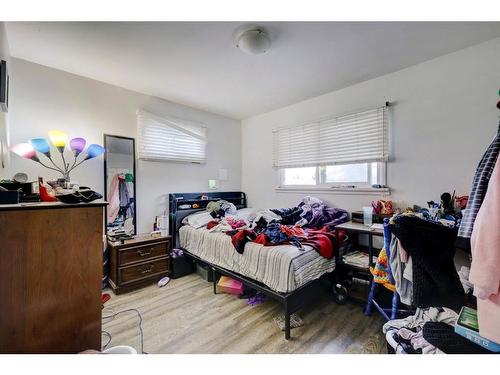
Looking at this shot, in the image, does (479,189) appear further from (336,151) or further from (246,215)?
(246,215)

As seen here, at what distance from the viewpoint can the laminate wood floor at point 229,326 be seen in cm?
162

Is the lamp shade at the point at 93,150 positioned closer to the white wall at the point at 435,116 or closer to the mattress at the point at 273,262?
the mattress at the point at 273,262

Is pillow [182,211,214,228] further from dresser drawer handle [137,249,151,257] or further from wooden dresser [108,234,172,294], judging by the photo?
dresser drawer handle [137,249,151,257]

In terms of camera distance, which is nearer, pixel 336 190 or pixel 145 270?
pixel 145 270

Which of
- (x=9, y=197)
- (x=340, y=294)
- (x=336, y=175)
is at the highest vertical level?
(x=336, y=175)

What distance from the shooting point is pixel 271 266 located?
1.88 meters

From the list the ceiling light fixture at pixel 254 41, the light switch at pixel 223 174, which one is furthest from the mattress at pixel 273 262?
the ceiling light fixture at pixel 254 41

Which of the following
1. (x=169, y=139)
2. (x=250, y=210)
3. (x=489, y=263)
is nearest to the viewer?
(x=489, y=263)

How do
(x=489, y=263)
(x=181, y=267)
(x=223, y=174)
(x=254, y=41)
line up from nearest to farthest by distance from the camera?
(x=489, y=263), (x=254, y=41), (x=181, y=267), (x=223, y=174)

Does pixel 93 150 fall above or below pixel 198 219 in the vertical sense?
above

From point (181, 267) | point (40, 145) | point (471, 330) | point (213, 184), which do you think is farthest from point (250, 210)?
point (471, 330)

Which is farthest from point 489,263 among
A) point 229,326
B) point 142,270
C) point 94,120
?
point 94,120

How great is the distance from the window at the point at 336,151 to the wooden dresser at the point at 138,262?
2.07 m

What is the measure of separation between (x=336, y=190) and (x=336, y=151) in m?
0.51
